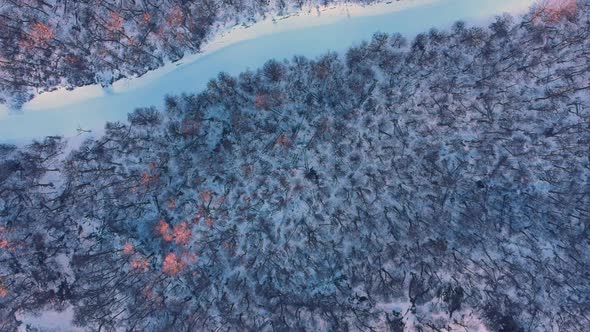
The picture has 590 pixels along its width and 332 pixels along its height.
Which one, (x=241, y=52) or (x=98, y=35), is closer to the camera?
(x=98, y=35)

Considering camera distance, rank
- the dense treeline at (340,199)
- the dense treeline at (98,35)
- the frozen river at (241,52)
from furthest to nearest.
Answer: the frozen river at (241,52) → the dense treeline at (98,35) → the dense treeline at (340,199)

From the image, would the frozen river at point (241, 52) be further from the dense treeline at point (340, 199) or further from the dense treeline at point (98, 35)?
the dense treeline at point (340, 199)

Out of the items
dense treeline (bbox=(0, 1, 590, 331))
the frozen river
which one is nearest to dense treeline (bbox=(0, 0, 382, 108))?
the frozen river

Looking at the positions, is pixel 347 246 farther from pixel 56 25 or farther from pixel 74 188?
pixel 56 25

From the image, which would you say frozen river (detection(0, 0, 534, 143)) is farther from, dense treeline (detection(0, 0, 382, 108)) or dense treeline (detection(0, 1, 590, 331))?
dense treeline (detection(0, 1, 590, 331))

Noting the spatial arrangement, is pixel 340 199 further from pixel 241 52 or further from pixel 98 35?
pixel 98 35

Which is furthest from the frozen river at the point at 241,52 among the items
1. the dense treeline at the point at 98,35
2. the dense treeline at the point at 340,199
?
the dense treeline at the point at 340,199

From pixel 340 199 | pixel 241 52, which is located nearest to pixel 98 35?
pixel 241 52
